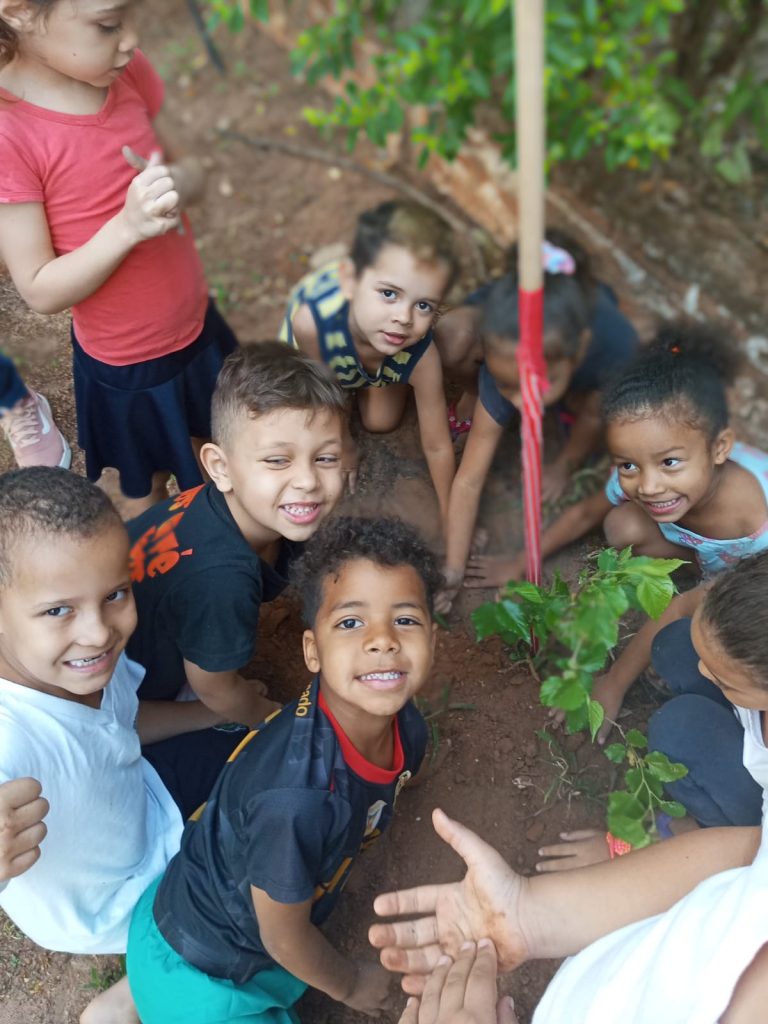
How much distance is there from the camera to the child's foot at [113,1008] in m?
1.66

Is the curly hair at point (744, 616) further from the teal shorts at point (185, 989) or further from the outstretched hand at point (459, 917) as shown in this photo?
the teal shorts at point (185, 989)

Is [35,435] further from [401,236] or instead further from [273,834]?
[273,834]

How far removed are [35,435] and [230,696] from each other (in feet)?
2.72

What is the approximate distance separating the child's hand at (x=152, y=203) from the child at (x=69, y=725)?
0.44 meters

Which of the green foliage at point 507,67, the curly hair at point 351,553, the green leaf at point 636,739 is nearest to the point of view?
the curly hair at point 351,553

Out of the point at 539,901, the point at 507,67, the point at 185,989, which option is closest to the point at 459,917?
the point at 539,901

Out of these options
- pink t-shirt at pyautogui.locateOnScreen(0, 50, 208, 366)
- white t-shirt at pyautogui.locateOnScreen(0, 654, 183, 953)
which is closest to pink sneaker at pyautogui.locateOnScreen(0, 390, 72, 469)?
pink t-shirt at pyautogui.locateOnScreen(0, 50, 208, 366)

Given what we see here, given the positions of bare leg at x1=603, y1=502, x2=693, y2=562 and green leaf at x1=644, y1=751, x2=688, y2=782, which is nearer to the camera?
green leaf at x1=644, y1=751, x2=688, y2=782

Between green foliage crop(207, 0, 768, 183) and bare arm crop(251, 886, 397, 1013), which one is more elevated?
green foliage crop(207, 0, 768, 183)

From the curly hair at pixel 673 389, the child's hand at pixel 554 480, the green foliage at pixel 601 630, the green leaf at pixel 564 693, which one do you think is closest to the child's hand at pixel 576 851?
the green foliage at pixel 601 630

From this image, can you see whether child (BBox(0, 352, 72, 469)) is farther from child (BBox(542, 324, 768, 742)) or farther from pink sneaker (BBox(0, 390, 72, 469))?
child (BBox(542, 324, 768, 742))

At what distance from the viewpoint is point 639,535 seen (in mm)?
2139

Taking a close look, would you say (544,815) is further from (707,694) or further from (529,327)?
(529,327)

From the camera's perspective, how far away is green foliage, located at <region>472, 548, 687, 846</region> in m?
1.37
